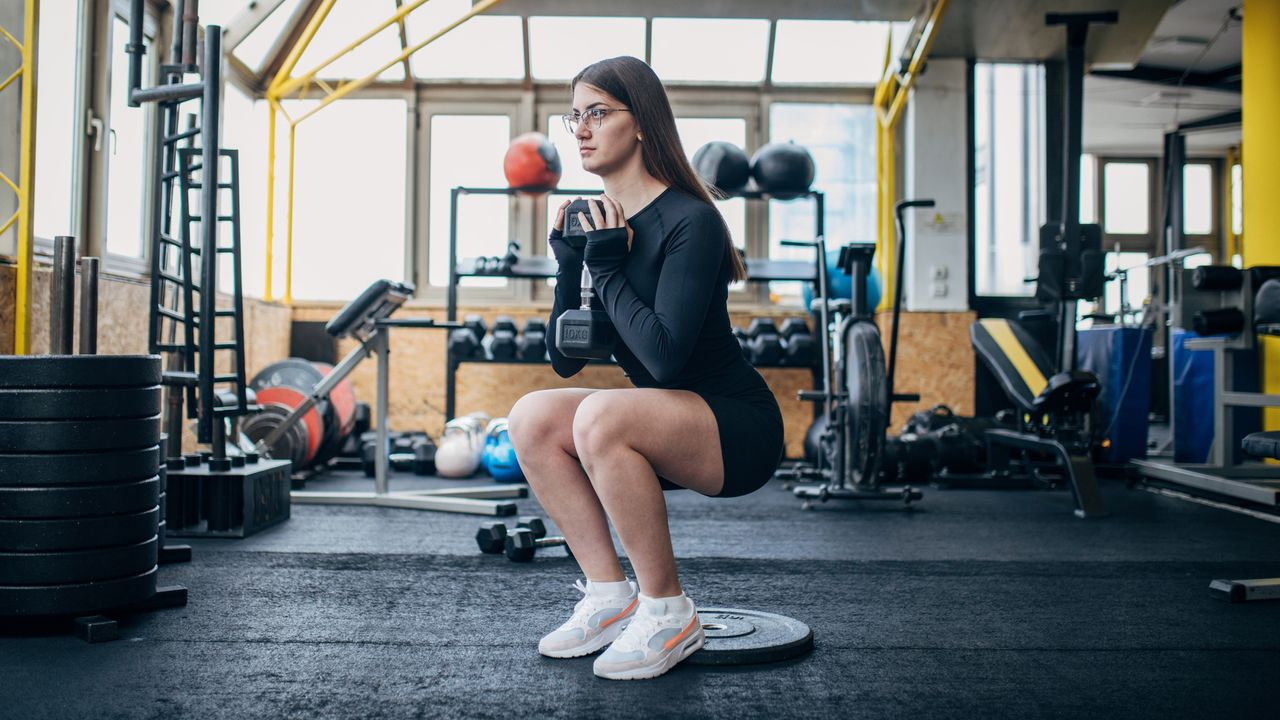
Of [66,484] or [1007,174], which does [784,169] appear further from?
[66,484]

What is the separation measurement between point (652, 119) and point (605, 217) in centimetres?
21

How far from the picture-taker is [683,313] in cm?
156

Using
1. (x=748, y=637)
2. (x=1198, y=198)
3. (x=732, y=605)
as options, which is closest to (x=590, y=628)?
(x=748, y=637)

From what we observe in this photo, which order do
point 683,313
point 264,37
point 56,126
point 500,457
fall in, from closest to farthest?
point 683,313 < point 56,126 < point 500,457 < point 264,37

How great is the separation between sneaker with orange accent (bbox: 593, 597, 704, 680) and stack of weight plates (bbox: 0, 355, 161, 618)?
3.40 feet

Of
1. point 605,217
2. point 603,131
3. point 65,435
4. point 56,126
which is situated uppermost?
point 56,126

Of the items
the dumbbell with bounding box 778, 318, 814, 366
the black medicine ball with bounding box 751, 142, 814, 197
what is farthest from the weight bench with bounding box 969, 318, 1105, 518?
the black medicine ball with bounding box 751, 142, 814, 197

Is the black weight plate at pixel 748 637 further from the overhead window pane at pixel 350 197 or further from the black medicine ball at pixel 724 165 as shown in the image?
the overhead window pane at pixel 350 197

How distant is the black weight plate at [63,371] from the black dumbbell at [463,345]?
3.78 metres

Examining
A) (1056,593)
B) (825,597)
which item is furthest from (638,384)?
(1056,593)

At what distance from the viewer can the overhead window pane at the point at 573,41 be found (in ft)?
22.2

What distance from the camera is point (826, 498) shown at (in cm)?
401

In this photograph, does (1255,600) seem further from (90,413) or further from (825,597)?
(90,413)

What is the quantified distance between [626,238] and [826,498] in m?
2.66
